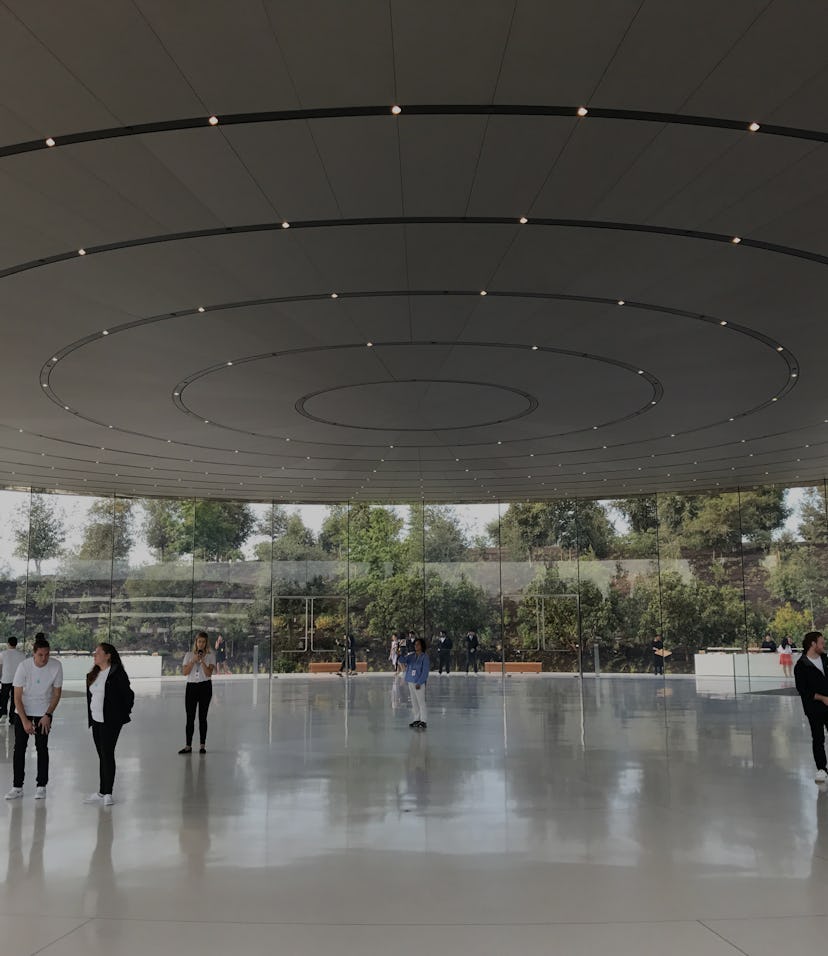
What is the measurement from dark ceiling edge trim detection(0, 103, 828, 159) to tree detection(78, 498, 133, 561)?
1182 inches

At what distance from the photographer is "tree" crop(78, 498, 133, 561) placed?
119 feet

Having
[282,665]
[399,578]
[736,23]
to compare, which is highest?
[736,23]

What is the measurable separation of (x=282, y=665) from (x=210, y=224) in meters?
29.6

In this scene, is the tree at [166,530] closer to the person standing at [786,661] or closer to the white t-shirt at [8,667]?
the white t-shirt at [8,667]

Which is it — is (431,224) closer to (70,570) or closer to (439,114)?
(439,114)

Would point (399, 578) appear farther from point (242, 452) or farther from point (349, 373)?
point (349, 373)

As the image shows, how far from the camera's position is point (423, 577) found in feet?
127

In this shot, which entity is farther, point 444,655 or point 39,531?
point 444,655

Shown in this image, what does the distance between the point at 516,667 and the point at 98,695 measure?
29.1 meters

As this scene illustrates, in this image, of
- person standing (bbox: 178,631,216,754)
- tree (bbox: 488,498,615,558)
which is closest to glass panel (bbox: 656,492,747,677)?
tree (bbox: 488,498,615,558)

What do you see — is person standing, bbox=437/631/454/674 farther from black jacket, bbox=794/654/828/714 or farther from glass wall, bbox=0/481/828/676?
black jacket, bbox=794/654/828/714

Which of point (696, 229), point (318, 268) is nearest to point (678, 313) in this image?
point (696, 229)

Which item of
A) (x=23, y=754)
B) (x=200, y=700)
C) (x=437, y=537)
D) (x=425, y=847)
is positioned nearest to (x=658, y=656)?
(x=437, y=537)

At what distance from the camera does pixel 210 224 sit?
32.6 ft
